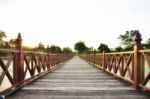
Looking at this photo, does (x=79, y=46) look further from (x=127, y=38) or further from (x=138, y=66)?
(x=138, y=66)

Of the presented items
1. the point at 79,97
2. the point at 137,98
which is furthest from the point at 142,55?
the point at 79,97

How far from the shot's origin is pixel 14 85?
660cm

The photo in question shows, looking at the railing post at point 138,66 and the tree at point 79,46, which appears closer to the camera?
the railing post at point 138,66

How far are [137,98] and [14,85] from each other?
312 centimetres

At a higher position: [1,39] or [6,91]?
[1,39]

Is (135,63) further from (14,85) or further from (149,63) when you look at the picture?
(14,85)

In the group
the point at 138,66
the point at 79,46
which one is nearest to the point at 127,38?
the point at 79,46

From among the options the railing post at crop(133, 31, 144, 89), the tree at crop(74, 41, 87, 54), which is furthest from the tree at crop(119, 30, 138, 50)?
the railing post at crop(133, 31, 144, 89)

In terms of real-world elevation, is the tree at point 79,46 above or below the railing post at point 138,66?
above

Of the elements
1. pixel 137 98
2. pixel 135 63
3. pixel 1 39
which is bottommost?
pixel 137 98

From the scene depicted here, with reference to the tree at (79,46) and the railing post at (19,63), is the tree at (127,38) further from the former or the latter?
the railing post at (19,63)

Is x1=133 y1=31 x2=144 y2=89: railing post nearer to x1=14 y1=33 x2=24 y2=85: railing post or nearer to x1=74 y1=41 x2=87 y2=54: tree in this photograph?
x1=14 y1=33 x2=24 y2=85: railing post

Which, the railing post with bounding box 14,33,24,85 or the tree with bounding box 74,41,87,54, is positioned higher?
the tree with bounding box 74,41,87,54

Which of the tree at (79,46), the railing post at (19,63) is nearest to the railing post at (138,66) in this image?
the railing post at (19,63)
